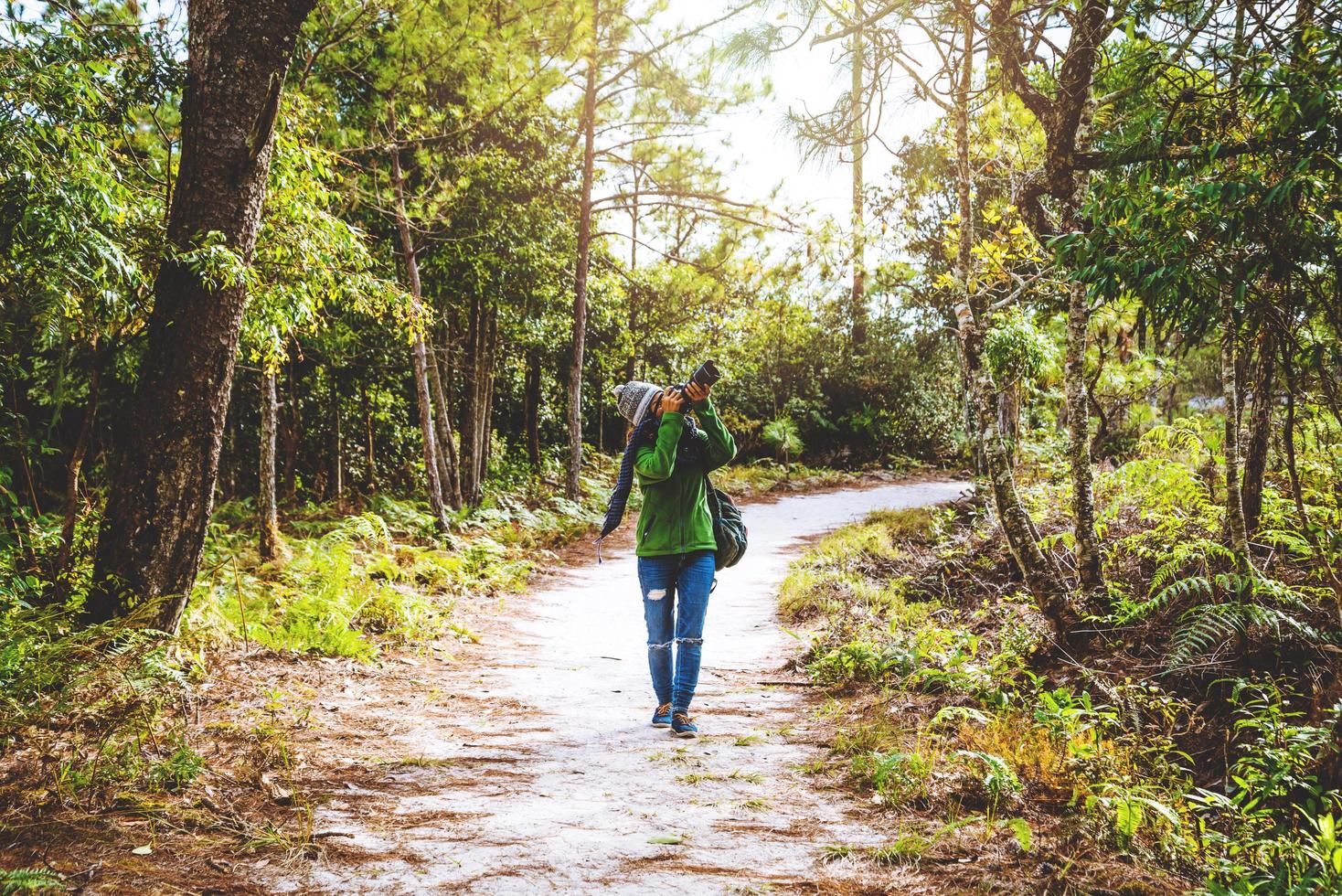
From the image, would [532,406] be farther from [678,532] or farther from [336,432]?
[678,532]

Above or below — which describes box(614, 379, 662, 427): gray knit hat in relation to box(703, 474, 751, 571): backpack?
above

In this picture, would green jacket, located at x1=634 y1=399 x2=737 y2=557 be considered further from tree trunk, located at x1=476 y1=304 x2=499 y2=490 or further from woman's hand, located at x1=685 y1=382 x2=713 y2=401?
tree trunk, located at x1=476 y1=304 x2=499 y2=490

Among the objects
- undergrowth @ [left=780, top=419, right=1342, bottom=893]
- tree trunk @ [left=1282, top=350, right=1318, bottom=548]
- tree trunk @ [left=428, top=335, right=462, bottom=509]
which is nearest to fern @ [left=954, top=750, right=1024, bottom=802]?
undergrowth @ [left=780, top=419, right=1342, bottom=893]

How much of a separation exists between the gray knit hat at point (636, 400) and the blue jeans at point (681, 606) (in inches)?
33.9

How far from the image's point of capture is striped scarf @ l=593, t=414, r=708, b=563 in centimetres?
432

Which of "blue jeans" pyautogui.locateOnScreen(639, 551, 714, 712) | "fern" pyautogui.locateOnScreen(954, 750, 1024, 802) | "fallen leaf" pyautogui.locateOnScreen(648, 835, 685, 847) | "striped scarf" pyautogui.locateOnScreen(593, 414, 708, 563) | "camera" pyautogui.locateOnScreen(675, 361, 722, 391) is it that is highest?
"camera" pyautogui.locateOnScreen(675, 361, 722, 391)

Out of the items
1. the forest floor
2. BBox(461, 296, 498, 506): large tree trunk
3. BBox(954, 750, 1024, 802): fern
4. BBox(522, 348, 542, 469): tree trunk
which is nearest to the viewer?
the forest floor

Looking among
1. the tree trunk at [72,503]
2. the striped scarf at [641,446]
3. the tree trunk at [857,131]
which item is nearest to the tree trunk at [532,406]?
the tree trunk at [857,131]

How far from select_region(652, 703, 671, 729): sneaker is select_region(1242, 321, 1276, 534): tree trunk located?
368cm

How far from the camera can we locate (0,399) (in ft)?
21.6

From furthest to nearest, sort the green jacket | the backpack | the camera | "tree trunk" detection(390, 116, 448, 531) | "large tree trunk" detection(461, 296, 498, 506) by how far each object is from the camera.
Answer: "large tree trunk" detection(461, 296, 498, 506)
"tree trunk" detection(390, 116, 448, 531)
the backpack
the green jacket
the camera

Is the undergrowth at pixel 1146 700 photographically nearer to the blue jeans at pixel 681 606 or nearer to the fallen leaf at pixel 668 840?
the fallen leaf at pixel 668 840

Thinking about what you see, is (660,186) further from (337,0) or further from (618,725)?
(618,725)

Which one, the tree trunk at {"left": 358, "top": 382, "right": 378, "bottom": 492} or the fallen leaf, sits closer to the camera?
the fallen leaf
